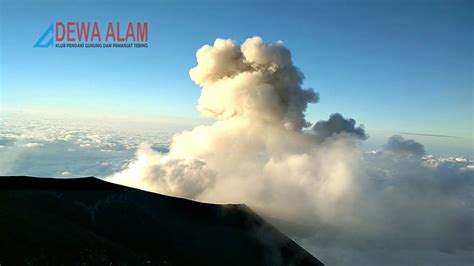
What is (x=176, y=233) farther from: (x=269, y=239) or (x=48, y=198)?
(x=269, y=239)

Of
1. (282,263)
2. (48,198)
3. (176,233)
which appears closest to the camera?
(48,198)

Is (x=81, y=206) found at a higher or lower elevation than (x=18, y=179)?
lower

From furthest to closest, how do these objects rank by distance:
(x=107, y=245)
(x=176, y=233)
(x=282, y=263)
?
(x=282, y=263) < (x=176, y=233) < (x=107, y=245)

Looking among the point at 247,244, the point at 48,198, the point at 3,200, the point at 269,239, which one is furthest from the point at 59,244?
the point at 269,239

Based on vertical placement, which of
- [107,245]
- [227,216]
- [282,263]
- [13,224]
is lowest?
[282,263]

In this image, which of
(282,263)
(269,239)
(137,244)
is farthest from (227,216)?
(137,244)

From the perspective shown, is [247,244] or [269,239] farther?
[269,239]
